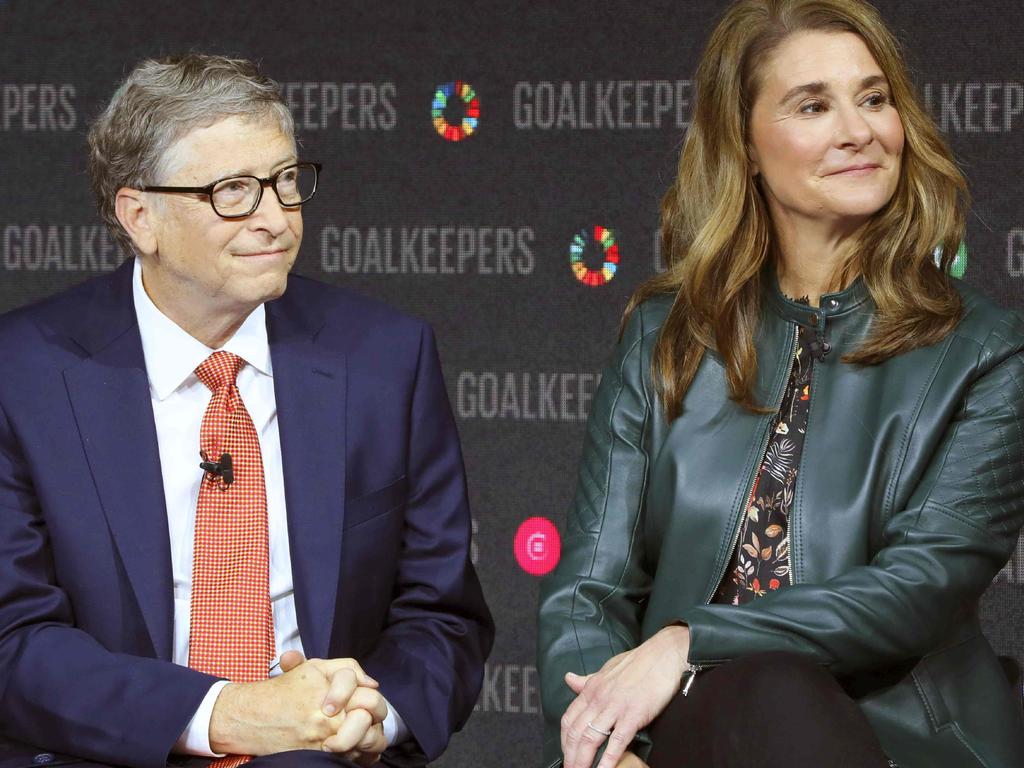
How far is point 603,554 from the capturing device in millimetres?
2455

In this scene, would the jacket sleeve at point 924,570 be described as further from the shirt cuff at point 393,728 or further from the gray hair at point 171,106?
the gray hair at point 171,106

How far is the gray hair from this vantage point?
236 cm

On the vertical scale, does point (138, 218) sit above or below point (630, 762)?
above

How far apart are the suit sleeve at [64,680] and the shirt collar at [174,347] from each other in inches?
10.1

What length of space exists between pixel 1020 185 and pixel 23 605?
215 cm

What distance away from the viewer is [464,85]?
351 cm

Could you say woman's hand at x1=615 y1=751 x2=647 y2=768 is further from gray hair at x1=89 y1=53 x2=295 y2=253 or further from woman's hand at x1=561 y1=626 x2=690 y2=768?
gray hair at x1=89 y1=53 x2=295 y2=253

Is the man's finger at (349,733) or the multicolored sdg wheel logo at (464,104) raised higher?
the multicolored sdg wheel logo at (464,104)

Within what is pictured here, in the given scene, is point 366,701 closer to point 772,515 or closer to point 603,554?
point 603,554

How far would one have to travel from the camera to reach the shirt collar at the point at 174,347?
2430mm

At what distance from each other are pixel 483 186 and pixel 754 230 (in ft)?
3.56

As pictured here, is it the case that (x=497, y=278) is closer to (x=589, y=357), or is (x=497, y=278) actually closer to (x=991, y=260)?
(x=589, y=357)

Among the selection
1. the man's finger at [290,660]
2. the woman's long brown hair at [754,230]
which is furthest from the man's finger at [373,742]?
the woman's long brown hair at [754,230]

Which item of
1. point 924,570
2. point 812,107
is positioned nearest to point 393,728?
point 924,570
